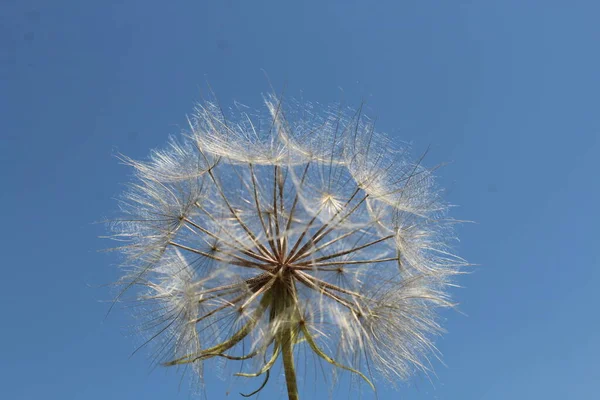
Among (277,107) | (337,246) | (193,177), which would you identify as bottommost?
(337,246)

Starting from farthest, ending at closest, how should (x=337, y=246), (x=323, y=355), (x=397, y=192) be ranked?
(x=397, y=192)
(x=337, y=246)
(x=323, y=355)

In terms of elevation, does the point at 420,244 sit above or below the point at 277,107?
below

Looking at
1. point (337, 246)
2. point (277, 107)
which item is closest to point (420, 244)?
point (337, 246)

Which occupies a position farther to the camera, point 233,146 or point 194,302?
point 233,146

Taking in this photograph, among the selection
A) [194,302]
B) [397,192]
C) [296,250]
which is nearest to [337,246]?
[296,250]

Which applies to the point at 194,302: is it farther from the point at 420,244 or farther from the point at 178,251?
the point at 420,244

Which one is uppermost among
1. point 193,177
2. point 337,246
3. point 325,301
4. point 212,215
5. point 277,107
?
point 277,107

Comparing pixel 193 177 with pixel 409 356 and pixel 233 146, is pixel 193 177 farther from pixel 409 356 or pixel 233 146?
pixel 409 356

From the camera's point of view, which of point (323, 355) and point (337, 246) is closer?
point (323, 355)

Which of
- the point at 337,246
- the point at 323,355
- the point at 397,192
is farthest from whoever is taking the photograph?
the point at 397,192
